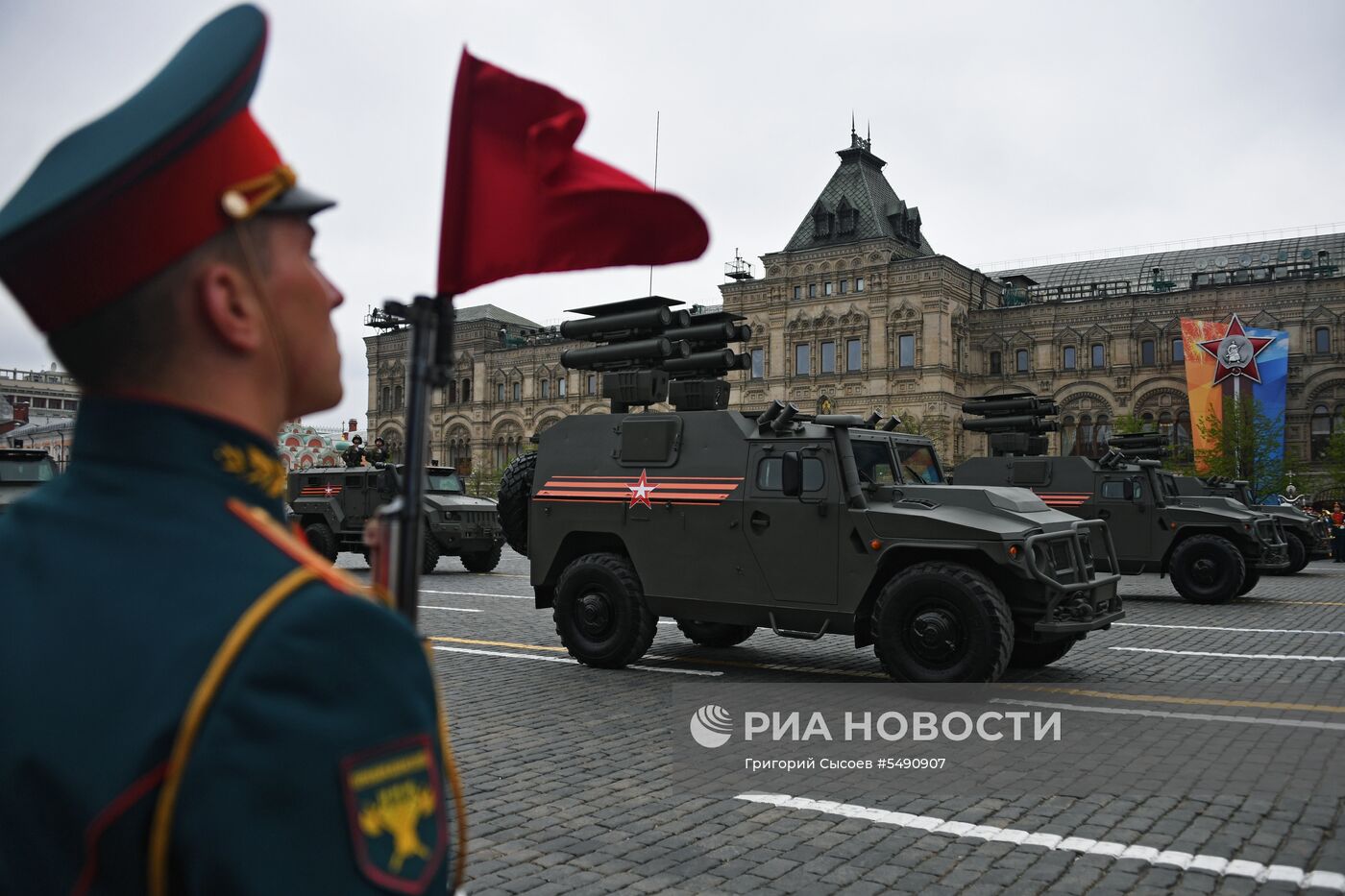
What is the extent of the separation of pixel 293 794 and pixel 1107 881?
4.37 meters

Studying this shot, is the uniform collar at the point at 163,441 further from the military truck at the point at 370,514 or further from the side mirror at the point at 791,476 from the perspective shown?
the military truck at the point at 370,514

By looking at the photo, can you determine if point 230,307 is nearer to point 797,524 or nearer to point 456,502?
point 797,524

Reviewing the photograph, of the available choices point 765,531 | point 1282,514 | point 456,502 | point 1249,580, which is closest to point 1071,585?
point 765,531

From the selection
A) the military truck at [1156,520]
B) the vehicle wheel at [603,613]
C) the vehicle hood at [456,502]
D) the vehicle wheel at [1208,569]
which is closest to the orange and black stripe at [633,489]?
the vehicle wheel at [603,613]

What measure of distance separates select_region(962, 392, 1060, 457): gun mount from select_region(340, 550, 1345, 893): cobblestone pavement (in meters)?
11.4

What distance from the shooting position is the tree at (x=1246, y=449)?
42062 millimetres

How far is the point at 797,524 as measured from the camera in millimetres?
9367

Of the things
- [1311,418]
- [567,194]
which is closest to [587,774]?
[567,194]

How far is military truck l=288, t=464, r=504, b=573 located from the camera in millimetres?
21734

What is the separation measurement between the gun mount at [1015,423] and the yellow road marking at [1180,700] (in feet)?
39.8

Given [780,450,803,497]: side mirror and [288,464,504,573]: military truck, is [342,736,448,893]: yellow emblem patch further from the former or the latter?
[288,464,504,573]: military truck

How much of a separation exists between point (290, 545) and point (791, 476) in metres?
7.96

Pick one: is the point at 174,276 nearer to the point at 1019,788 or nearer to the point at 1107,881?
the point at 1107,881

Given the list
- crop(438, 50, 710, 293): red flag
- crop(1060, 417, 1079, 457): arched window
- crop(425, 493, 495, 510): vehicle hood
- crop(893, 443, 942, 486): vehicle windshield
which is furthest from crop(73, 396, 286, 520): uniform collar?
crop(1060, 417, 1079, 457): arched window
